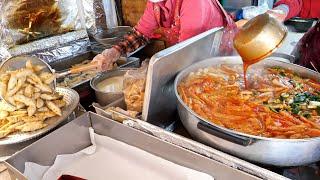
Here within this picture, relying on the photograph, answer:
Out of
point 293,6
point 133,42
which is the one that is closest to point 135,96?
point 133,42

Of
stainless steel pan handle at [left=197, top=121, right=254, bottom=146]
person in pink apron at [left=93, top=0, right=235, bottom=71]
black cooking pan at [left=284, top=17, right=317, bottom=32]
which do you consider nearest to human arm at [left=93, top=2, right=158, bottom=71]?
person in pink apron at [left=93, top=0, right=235, bottom=71]

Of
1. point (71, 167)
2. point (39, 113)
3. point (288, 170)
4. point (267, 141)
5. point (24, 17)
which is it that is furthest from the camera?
point (24, 17)

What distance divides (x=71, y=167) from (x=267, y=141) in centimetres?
72

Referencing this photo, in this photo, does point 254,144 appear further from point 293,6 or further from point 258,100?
point 293,6

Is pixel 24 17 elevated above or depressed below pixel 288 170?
above

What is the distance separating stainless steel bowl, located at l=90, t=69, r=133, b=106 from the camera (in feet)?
4.84

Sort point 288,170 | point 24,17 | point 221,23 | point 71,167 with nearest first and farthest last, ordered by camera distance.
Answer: point 288,170 < point 71,167 < point 221,23 < point 24,17

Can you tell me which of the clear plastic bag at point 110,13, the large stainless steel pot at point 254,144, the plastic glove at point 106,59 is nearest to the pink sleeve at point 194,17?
the plastic glove at point 106,59

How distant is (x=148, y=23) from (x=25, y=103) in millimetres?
909

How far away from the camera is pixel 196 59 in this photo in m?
1.27

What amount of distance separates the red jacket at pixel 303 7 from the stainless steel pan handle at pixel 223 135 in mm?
1051

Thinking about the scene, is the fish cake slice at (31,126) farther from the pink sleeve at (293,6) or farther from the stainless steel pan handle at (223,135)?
the pink sleeve at (293,6)

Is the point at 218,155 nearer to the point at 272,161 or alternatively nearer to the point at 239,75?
the point at 272,161

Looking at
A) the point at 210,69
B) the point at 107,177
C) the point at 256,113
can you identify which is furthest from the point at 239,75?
the point at 107,177
